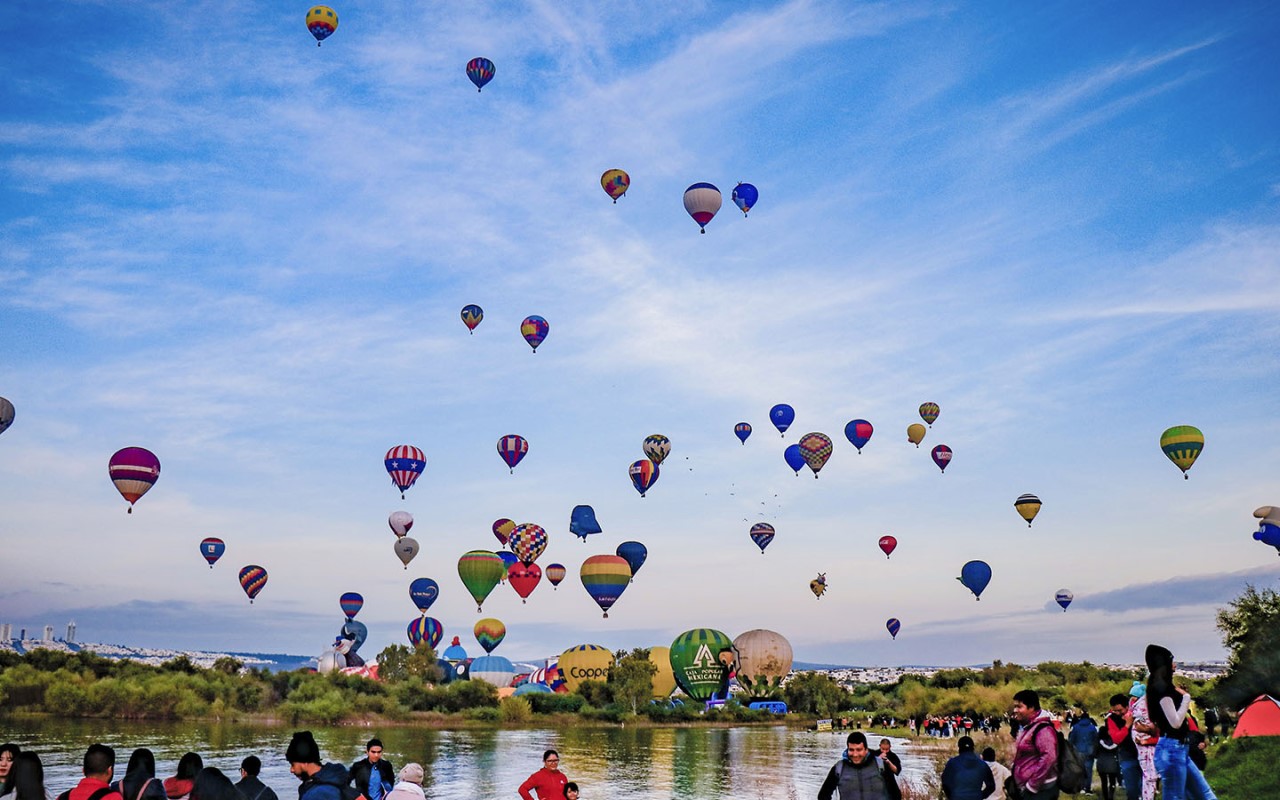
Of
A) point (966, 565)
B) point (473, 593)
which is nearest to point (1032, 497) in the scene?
point (966, 565)

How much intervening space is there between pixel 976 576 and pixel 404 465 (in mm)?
40581

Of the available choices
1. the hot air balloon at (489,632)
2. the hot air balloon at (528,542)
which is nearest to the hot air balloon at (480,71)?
the hot air balloon at (528,542)

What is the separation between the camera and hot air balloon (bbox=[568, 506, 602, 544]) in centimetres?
9356

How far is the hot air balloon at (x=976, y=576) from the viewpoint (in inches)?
2928

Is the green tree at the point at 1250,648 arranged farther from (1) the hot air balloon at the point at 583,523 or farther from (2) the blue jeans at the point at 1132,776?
(1) the hot air balloon at the point at 583,523

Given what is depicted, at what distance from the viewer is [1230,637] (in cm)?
4572

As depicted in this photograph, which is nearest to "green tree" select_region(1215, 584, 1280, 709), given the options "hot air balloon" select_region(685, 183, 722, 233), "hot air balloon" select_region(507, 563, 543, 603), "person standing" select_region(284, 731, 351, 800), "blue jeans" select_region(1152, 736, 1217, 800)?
"blue jeans" select_region(1152, 736, 1217, 800)

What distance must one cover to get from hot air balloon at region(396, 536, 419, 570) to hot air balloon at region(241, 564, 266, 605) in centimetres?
1094

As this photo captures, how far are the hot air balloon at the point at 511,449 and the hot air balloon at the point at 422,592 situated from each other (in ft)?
93.4

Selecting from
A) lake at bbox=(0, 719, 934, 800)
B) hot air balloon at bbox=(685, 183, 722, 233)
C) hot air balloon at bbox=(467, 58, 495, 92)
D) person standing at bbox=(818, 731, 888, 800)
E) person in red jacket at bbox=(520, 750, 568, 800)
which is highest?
hot air balloon at bbox=(467, 58, 495, 92)

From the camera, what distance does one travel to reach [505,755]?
4516 centimetres

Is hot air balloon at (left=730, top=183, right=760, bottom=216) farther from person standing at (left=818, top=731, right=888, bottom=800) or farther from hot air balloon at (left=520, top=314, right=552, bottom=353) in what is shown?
person standing at (left=818, top=731, right=888, bottom=800)

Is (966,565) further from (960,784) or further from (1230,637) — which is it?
(960,784)

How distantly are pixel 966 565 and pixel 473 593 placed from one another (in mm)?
35541
